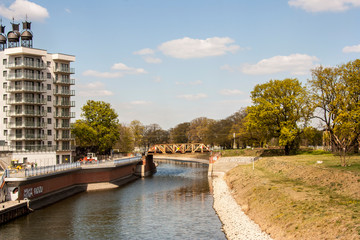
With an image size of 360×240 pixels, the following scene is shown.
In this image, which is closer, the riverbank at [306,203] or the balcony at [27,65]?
the riverbank at [306,203]

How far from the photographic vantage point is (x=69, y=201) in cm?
6197

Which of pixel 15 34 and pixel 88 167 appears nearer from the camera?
pixel 88 167

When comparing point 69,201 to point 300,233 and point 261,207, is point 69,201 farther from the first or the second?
point 300,233

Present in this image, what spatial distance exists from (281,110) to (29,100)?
63.6 m

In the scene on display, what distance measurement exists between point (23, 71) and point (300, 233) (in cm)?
7594

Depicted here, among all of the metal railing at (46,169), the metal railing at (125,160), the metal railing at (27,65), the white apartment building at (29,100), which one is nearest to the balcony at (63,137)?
the white apartment building at (29,100)

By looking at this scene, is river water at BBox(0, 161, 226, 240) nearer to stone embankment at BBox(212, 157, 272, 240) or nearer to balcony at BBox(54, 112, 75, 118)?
stone embankment at BBox(212, 157, 272, 240)

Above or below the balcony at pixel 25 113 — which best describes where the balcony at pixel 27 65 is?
above

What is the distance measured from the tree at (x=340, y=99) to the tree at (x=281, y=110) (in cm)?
586

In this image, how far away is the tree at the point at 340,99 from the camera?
262ft

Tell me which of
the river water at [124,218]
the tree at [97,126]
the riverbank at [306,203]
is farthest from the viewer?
the tree at [97,126]

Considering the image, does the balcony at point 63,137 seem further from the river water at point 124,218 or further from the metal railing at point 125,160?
the river water at point 124,218

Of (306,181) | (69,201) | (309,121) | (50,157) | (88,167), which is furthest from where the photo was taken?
(309,121)

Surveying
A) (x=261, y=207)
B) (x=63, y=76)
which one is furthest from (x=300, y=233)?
(x=63, y=76)
